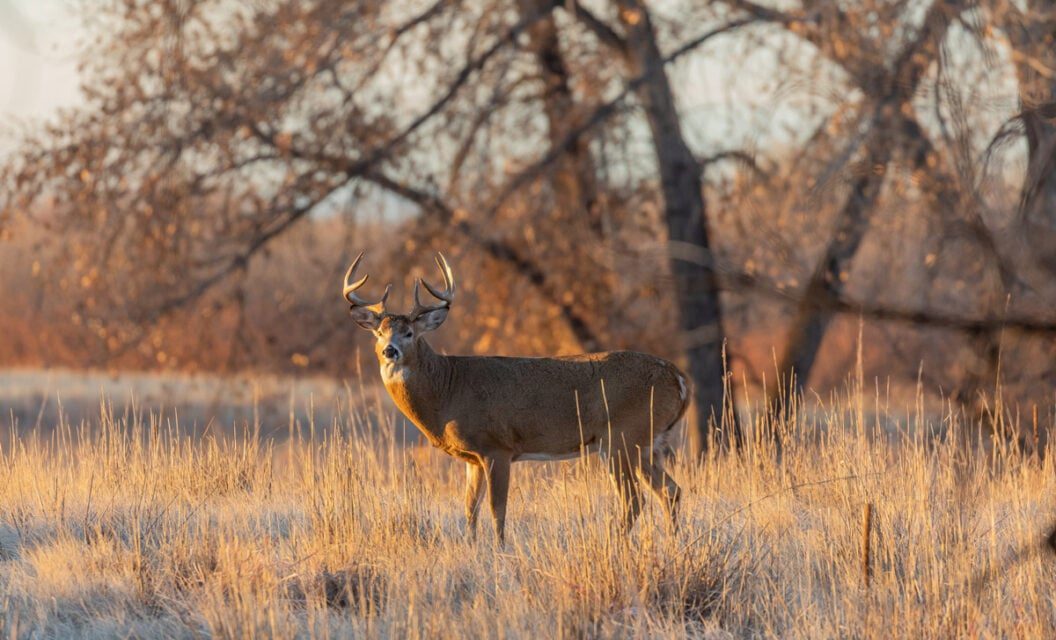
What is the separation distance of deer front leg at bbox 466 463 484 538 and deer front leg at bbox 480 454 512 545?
0.15 meters

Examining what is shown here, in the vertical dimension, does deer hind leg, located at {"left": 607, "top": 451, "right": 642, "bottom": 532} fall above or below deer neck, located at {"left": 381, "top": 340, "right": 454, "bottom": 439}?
below

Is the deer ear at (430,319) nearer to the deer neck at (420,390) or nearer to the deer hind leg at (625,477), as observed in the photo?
the deer neck at (420,390)

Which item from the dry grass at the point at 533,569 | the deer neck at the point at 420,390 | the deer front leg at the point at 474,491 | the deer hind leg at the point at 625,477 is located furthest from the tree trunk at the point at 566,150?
the dry grass at the point at 533,569

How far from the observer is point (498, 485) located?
284 inches

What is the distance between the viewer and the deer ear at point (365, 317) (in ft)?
24.3

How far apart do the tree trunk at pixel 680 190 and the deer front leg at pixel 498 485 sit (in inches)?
234

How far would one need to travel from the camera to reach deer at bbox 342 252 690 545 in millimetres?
7355

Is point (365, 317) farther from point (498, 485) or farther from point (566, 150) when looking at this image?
point (566, 150)

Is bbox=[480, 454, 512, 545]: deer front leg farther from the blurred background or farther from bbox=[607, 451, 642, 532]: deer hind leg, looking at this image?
the blurred background

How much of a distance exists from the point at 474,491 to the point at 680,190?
7078mm

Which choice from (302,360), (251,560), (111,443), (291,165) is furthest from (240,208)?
(251,560)

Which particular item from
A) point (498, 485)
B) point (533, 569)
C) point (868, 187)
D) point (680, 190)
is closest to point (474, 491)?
point (498, 485)

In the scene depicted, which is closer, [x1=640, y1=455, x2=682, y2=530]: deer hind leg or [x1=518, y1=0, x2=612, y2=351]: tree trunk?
[x1=640, y1=455, x2=682, y2=530]: deer hind leg

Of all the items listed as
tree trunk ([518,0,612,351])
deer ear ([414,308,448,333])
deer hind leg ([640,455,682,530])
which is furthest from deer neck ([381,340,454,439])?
tree trunk ([518,0,612,351])
